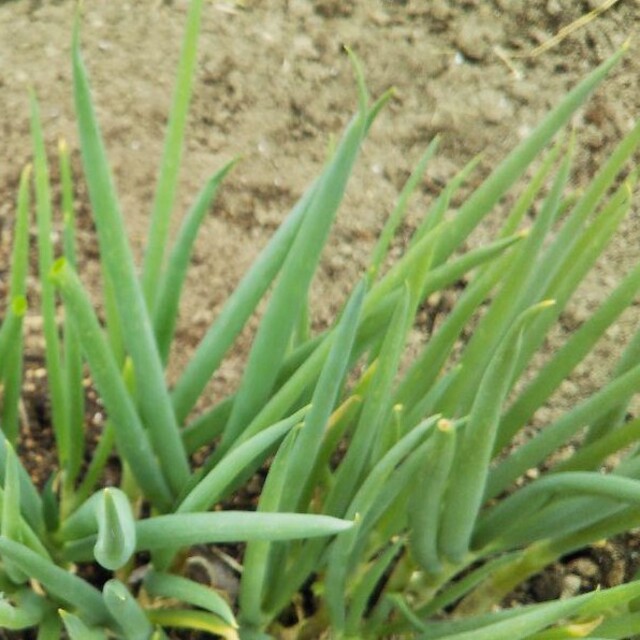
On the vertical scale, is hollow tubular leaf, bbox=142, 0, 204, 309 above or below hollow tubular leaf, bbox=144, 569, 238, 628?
above

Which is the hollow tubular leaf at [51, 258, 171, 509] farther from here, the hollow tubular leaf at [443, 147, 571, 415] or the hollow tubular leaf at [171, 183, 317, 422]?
the hollow tubular leaf at [443, 147, 571, 415]

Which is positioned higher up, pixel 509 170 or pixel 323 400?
pixel 509 170

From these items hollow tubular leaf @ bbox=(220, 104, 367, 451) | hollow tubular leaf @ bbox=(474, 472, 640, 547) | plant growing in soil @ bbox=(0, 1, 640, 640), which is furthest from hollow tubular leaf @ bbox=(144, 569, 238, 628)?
hollow tubular leaf @ bbox=(474, 472, 640, 547)

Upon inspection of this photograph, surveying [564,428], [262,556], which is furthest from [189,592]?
[564,428]

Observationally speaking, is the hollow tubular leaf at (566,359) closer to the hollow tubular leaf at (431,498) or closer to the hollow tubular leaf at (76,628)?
the hollow tubular leaf at (431,498)

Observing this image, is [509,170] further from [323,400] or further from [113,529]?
[113,529]

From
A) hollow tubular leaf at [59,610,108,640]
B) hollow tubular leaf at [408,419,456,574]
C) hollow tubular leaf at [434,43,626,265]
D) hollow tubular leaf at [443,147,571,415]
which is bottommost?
hollow tubular leaf at [59,610,108,640]

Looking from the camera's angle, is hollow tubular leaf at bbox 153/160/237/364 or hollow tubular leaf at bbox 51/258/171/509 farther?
hollow tubular leaf at bbox 153/160/237/364

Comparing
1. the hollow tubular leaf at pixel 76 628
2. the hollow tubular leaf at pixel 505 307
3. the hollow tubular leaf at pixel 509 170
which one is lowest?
the hollow tubular leaf at pixel 76 628

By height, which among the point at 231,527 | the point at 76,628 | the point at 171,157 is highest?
the point at 171,157

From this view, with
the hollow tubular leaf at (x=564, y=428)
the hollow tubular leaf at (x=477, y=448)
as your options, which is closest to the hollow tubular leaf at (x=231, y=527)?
the hollow tubular leaf at (x=477, y=448)
